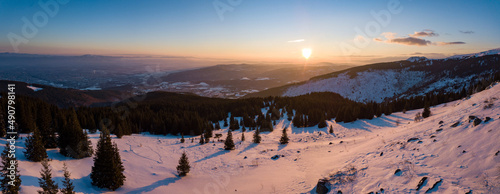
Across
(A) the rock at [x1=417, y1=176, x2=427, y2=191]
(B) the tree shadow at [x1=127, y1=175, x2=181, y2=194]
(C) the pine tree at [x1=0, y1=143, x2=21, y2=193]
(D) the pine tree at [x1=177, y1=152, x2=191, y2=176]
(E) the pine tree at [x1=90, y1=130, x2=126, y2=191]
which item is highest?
(A) the rock at [x1=417, y1=176, x2=427, y2=191]

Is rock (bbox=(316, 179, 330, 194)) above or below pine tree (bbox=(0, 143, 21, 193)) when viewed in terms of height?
below

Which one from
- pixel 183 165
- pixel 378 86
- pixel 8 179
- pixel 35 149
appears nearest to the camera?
pixel 8 179

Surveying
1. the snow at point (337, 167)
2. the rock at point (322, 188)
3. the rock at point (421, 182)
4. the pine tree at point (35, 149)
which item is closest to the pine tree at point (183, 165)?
the snow at point (337, 167)

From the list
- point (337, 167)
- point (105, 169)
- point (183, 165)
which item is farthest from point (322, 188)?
point (105, 169)

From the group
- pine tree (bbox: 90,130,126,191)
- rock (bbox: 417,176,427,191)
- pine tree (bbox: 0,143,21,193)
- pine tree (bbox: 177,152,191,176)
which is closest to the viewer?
rock (bbox: 417,176,427,191)

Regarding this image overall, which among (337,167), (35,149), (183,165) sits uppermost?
(35,149)

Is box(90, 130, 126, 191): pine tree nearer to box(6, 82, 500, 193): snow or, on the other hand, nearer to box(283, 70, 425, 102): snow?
box(6, 82, 500, 193): snow

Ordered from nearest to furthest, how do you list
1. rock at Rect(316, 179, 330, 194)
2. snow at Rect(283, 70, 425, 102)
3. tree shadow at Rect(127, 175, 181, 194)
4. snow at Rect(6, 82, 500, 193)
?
1. snow at Rect(6, 82, 500, 193)
2. rock at Rect(316, 179, 330, 194)
3. tree shadow at Rect(127, 175, 181, 194)
4. snow at Rect(283, 70, 425, 102)

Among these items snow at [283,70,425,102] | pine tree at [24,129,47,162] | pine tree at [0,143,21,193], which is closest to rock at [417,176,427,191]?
pine tree at [0,143,21,193]

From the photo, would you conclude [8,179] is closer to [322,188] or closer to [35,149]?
[35,149]

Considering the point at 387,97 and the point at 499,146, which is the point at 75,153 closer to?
the point at 499,146

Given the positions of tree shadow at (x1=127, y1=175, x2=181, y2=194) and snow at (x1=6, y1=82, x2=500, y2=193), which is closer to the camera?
snow at (x1=6, y1=82, x2=500, y2=193)

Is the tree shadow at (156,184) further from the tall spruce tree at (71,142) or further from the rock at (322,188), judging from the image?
the rock at (322,188)

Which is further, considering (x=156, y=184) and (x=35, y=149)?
(x=156, y=184)
